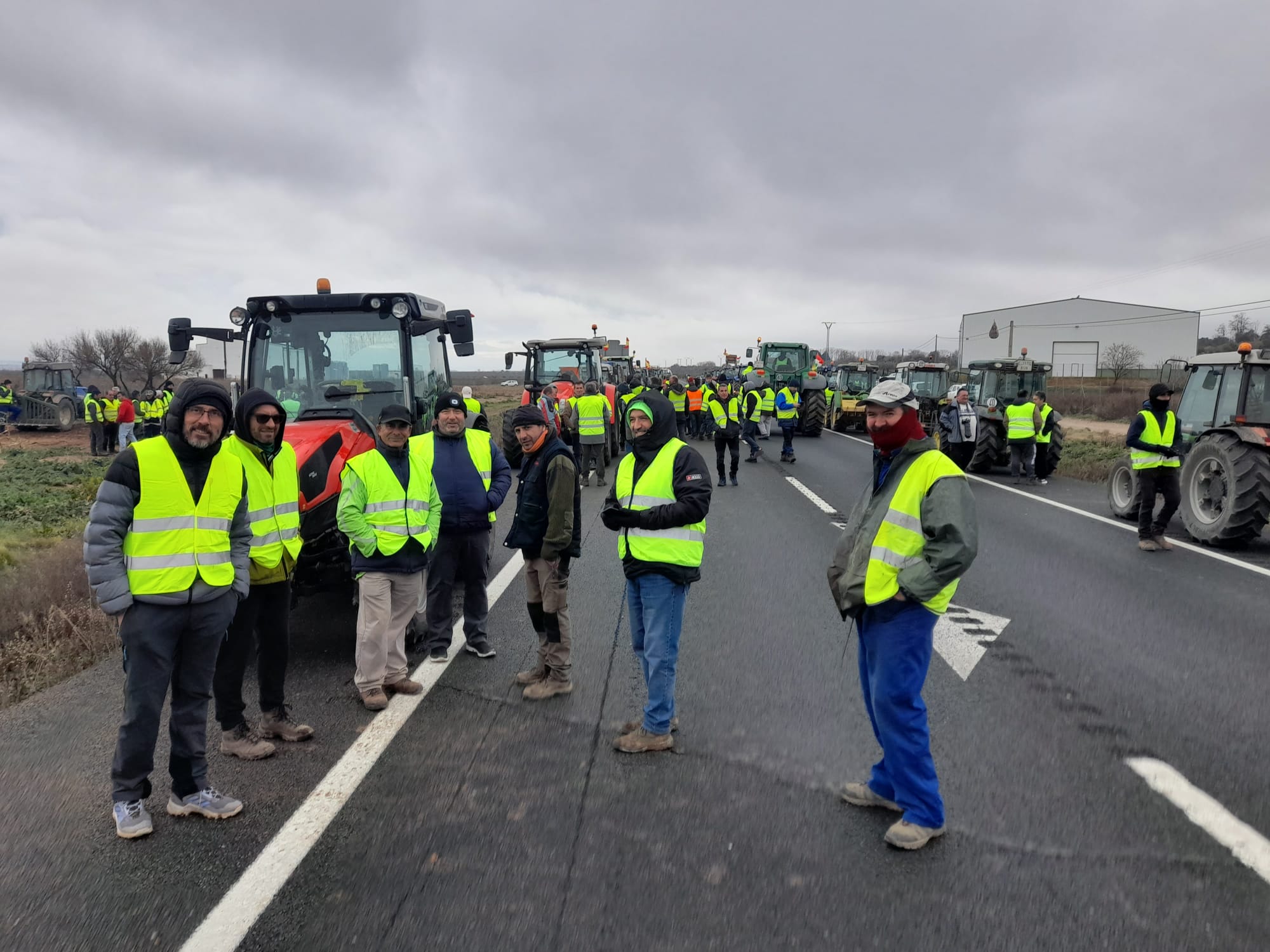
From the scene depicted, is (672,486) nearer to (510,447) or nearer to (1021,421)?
(510,447)

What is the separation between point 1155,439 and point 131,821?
10.3m

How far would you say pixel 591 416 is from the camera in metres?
14.8

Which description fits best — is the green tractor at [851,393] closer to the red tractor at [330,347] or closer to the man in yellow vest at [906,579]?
the red tractor at [330,347]

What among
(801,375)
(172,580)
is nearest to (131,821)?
(172,580)

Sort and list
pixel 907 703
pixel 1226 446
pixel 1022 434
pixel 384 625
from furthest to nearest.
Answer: pixel 1022 434 < pixel 1226 446 < pixel 384 625 < pixel 907 703

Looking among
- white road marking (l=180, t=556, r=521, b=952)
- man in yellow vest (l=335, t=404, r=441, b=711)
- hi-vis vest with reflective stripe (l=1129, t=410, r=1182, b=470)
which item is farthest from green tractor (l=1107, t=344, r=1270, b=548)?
white road marking (l=180, t=556, r=521, b=952)

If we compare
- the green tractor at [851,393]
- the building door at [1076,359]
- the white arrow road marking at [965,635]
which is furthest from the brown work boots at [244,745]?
the building door at [1076,359]

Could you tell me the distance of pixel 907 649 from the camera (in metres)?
3.70

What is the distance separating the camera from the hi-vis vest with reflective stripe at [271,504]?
4.44m

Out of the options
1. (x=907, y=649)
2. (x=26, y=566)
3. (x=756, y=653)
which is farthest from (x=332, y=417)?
(x=26, y=566)

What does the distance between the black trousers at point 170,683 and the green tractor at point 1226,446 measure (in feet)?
32.8

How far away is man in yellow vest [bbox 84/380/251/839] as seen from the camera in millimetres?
3691

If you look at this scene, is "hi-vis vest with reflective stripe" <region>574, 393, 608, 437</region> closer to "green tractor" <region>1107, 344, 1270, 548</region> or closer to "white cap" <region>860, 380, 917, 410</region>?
"green tractor" <region>1107, 344, 1270, 548</region>

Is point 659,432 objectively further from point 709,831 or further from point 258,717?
point 258,717
